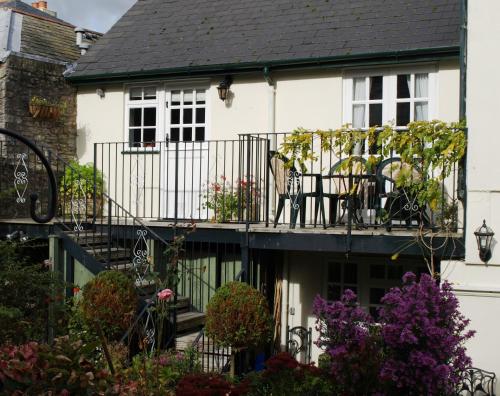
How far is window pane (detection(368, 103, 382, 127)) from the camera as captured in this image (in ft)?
38.0

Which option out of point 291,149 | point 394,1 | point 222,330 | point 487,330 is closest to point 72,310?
point 222,330

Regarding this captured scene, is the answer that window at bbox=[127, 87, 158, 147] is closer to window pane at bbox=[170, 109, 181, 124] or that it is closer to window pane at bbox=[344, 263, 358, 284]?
window pane at bbox=[170, 109, 181, 124]

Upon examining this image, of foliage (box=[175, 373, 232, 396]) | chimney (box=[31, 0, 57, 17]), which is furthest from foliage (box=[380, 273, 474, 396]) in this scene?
chimney (box=[31, 0, 57, 17])

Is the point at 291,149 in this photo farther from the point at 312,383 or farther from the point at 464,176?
the point at 312,383

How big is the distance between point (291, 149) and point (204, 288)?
3458 millimetres

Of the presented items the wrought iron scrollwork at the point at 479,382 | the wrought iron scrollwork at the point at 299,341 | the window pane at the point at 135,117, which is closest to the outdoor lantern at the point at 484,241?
the wrought iron scrollwork at the point at 479,382

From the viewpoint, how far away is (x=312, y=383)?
6.12 m

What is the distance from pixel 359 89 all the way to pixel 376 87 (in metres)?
0.28

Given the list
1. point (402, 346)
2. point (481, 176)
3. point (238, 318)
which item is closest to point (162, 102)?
point (238, 318)

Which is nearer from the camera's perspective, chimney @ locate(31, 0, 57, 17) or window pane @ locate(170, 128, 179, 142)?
window pane @ locate(170, 128, 179, 142)

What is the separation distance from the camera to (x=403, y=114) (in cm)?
1141

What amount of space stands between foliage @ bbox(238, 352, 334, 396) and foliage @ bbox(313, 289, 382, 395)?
0.52 ft

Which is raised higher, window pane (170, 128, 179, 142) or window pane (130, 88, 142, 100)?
window pane (130, 88, 142, 100)

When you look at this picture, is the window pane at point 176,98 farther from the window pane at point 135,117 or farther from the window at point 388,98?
the window at point 388,98
